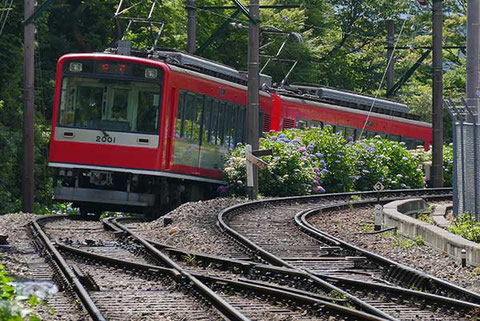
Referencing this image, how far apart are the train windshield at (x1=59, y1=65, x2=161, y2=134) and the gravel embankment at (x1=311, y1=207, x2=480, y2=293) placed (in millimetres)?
4001

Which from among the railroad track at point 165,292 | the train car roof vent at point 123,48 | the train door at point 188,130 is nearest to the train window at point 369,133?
the train door at point 188,130

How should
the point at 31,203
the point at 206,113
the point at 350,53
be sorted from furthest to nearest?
the point at 350,53
the point at 31,203
the point at 206,113

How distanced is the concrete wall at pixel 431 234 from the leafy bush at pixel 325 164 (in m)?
7.03

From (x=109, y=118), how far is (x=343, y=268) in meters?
10.2

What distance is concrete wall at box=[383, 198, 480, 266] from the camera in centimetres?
1343

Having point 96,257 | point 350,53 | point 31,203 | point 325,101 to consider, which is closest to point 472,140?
point 96,257

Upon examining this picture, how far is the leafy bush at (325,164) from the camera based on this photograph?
27.3 metres

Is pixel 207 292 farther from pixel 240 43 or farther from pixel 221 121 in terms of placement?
pixel 240 43

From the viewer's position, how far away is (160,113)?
2238 cm

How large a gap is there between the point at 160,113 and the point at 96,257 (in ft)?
28.9

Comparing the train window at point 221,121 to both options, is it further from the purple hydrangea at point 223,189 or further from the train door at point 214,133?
the purple hydrangea at point 223,189

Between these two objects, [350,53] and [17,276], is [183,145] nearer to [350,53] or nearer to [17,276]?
[17,276]

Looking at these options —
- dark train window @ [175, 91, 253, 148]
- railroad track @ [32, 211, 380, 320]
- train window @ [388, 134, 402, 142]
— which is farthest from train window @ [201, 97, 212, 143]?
train window @ [388, 134, 402, 142]

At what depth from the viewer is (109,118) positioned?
22.6 metres
